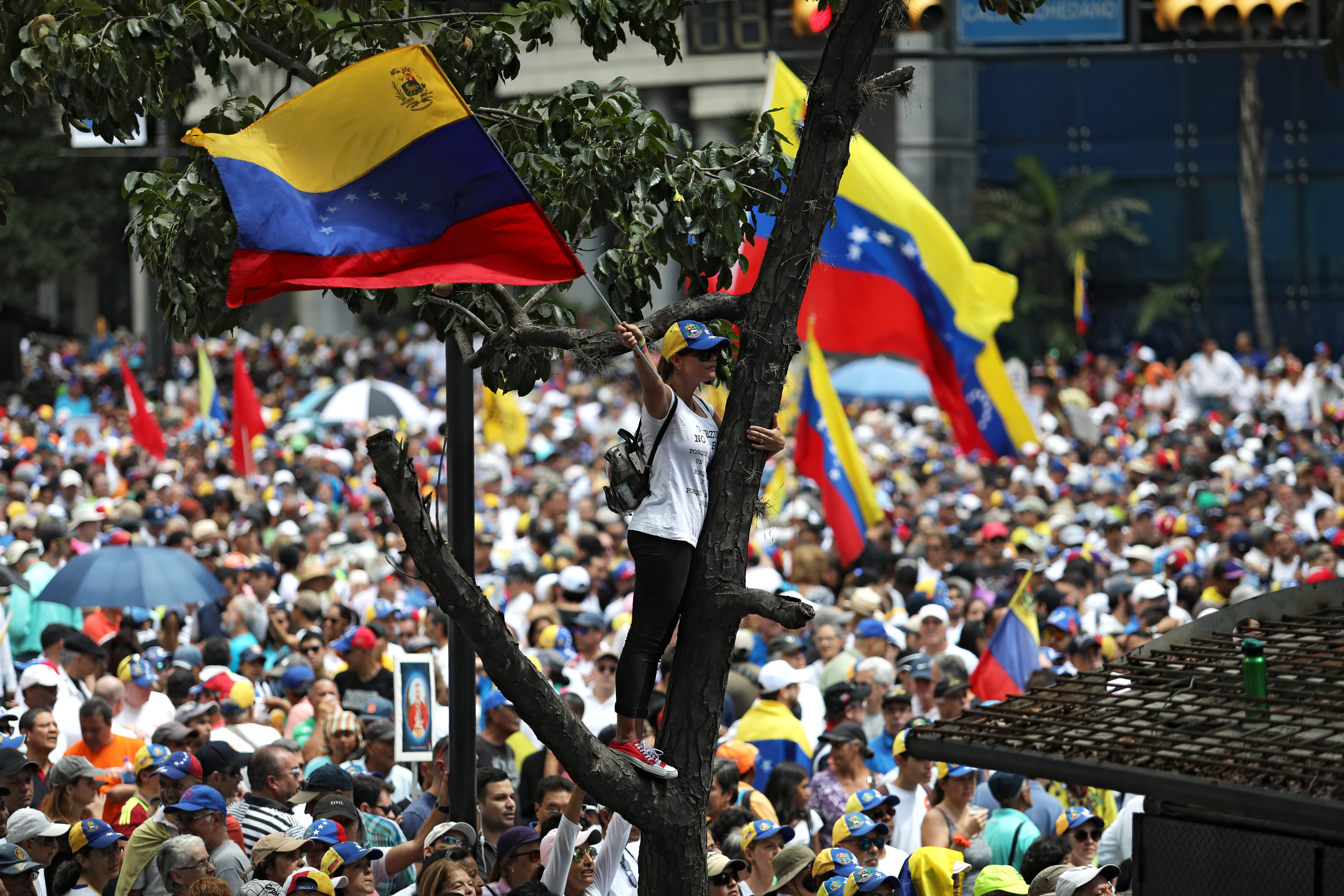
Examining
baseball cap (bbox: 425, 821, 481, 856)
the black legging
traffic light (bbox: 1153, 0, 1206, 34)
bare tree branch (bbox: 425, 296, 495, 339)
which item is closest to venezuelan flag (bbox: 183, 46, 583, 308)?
bare tree branch (bbox: 425, 296, 495, 339)

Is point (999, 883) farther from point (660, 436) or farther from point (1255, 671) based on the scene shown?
point (1255, 671)

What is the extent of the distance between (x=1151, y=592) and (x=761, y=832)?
239 inches

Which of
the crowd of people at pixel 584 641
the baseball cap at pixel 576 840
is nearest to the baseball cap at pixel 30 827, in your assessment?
the crowd of people at pixel 584 641

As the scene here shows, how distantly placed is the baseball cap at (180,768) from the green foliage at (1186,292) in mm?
31761

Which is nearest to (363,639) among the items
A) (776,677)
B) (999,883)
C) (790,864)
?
(776,677)

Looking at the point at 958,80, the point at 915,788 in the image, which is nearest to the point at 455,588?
the point at 915,788

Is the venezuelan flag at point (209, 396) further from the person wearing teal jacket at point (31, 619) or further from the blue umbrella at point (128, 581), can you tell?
the blue umbrella at point (128, 581)

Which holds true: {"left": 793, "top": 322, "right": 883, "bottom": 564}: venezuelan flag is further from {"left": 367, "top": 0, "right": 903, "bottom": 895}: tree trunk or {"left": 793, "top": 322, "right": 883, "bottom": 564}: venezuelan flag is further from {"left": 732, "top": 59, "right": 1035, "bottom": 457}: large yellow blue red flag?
{"left": 367, "top": 0, "right": 903, "bottom": 895}: tree trunk

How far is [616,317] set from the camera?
4.73 m

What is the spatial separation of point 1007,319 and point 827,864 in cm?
950

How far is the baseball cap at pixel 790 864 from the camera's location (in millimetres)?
6719

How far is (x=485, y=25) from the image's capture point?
5.18 meters

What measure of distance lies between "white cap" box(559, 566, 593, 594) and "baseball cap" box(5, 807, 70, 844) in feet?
20.3

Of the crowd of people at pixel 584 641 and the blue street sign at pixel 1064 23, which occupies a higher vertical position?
the blue street sign at pixel 1064 23
